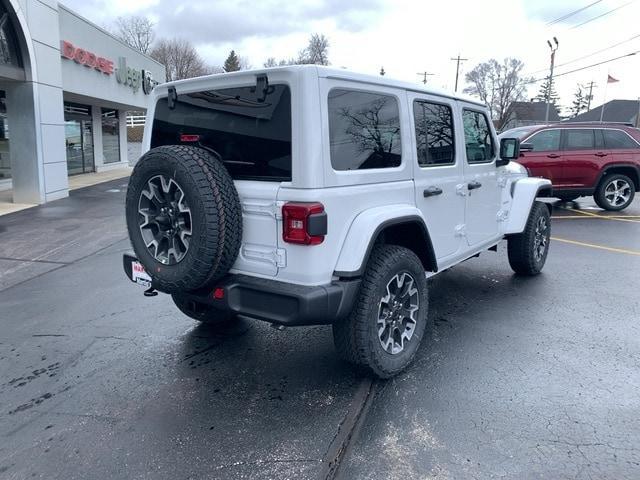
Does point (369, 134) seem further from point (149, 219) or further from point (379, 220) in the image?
point (149, 219)

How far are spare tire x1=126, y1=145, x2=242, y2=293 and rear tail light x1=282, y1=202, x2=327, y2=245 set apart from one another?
334 mm

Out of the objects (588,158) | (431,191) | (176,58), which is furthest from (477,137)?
(176,58)

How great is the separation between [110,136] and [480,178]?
66.7 ft

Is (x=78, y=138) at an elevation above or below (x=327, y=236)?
above

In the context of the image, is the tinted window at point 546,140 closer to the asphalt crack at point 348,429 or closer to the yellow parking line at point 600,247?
the yellow parking line at point 600,247

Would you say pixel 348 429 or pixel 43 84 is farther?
pixel 43 84

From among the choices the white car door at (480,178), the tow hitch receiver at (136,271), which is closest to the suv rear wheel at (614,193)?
the white car door at (480,178)

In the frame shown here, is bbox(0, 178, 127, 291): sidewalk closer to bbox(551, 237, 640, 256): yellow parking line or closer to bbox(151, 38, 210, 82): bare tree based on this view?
bbox(551, 237, 640, 256): yellow parking line

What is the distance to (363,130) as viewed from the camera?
130 inches

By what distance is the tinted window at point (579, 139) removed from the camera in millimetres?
10906

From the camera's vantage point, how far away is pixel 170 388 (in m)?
3.41

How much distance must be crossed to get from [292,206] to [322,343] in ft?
5.35

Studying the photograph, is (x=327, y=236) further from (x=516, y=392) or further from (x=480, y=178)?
(x=480, y=178)

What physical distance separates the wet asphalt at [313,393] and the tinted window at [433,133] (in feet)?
4.83
